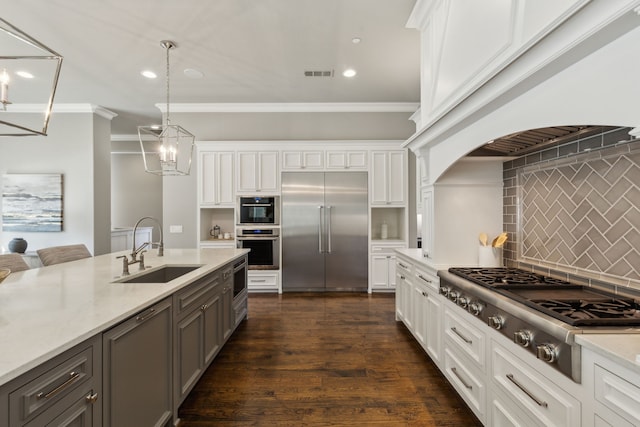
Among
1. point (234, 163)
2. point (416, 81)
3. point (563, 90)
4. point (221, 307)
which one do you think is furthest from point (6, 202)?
point (563, 90)

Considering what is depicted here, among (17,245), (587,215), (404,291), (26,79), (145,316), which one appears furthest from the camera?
(17,245)

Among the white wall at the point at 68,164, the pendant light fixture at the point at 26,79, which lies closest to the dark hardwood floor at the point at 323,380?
the pendant light fixture at the point at 26,79

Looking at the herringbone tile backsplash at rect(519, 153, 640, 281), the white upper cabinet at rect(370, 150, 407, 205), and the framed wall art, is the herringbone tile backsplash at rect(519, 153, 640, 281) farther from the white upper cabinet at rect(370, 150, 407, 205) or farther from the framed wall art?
the framed wall art

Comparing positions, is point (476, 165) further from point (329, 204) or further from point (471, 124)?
point (329, 204)

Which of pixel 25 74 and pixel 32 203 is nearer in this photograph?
pixel 25 74

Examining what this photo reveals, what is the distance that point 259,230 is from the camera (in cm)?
496

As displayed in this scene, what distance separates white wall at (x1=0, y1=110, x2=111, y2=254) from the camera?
5.49 m

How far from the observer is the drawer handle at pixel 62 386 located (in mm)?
965

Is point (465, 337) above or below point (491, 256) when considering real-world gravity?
below

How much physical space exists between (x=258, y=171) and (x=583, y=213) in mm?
4185

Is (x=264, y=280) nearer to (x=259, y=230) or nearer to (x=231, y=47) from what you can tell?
(x=259, y=230)

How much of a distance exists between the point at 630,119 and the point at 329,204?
13.5 feet

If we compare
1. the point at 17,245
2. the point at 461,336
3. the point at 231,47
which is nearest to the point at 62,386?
the point at 461,336

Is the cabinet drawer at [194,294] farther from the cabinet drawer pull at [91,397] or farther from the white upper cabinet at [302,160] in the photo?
the white upper cabinet at [302,160]
